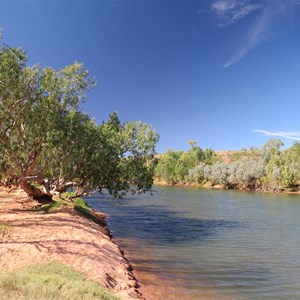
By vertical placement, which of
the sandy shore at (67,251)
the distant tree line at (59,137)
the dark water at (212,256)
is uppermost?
the distant tree line at (59,137)

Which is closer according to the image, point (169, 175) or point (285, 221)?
point (285, 221)

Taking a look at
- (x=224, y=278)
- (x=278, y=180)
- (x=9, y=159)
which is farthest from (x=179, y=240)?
(x=278, y=180)

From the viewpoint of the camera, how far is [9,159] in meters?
31.5

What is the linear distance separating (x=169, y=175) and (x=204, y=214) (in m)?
130

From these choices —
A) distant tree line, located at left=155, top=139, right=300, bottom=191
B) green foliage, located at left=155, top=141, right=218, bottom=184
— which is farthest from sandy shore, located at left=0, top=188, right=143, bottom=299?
green foliage, located at left=155, top=141, right=218, bottom=184

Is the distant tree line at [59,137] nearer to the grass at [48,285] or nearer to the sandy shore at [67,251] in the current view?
the sandy shore at [67,251]

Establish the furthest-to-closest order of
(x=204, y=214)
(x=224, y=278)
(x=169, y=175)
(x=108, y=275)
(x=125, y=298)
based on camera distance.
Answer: (x=169, y=175)
(x=204, y=214)
(x=224, y=278)
(x=108, y=275)
(x=125, y=298)

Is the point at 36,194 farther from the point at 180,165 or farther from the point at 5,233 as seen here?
the point at 180,165

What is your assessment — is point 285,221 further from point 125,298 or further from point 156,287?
point 125,298

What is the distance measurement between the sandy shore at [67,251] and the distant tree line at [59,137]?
7580mm

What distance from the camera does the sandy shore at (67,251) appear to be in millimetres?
15117

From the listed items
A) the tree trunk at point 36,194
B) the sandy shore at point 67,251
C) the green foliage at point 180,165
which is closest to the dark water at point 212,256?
the sandy shore at point 67,251

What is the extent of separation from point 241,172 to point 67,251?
413 ft

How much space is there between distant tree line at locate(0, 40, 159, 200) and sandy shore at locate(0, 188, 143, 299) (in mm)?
7580
